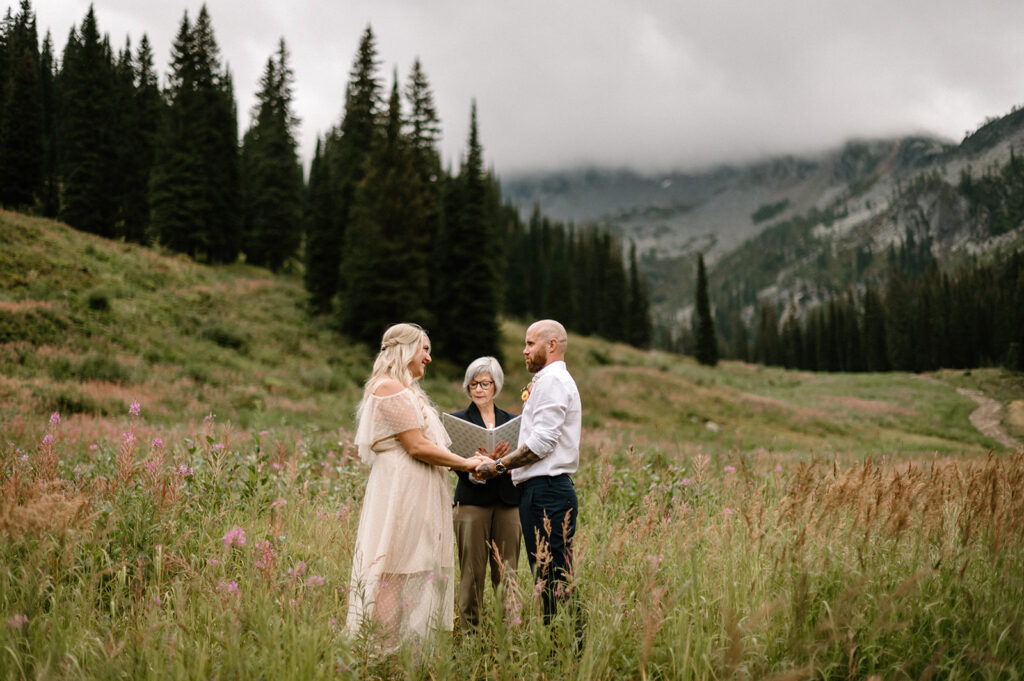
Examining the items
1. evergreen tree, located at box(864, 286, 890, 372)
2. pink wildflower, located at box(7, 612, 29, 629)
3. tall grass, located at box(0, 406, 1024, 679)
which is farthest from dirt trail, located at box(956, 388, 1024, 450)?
evergreen tree, located at box(864, 286, 890, 372)

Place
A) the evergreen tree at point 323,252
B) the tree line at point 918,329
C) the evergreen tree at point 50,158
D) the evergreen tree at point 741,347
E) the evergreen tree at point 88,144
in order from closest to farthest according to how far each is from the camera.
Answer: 1. the tree line at point 918,329
2. the evergreen tree at point 50,158
3. the evergreen tree at point 88,144
4. the evergreen tree at point 323,252
5. the evergreen tree at point 741,347

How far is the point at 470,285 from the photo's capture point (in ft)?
116

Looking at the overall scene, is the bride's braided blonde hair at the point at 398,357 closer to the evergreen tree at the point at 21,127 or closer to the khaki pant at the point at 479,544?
the khaki pant at the point at 479,544

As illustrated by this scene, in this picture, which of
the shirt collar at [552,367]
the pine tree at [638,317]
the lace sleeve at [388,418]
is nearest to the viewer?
the lace sleeve at [388,418]

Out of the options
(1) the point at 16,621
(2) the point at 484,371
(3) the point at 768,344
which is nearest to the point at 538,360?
(2) the point at 484,371

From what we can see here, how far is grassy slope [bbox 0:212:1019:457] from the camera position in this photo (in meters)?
15.9

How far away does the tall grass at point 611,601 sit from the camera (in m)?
2.45

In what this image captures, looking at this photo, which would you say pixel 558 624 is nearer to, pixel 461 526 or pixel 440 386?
pixel 461 526

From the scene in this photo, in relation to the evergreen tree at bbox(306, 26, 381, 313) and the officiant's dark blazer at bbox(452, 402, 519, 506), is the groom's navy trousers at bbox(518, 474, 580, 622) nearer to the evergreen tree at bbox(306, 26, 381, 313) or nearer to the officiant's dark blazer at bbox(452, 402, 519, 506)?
the officiant's dark blazer at bbox(452, 402, 519, 506)

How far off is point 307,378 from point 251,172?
37873mm

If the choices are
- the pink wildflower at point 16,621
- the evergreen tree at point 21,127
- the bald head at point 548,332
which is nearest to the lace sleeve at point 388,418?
the bald head at point 548,332

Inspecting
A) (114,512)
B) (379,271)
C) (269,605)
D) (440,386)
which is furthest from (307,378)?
(269,605)

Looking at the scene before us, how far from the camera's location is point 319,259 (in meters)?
38.3

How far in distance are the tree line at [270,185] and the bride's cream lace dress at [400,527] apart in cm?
2804
